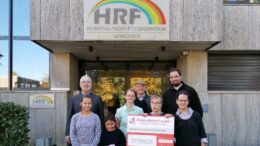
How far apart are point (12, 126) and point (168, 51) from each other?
14.6 ft

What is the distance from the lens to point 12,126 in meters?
7.48

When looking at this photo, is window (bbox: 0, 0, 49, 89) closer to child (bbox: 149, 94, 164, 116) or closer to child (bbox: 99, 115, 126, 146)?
child (bbox: 99, 115, 126, 146)

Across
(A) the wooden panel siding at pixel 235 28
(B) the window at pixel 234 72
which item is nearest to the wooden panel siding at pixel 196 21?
(A) the wooden panel siding at pixel 235 28

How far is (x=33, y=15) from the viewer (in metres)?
7.88

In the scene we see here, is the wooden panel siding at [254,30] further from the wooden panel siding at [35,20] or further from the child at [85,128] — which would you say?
the child at [85,128]

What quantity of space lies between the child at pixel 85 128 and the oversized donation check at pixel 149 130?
0.47 meters

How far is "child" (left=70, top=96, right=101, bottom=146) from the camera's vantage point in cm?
497

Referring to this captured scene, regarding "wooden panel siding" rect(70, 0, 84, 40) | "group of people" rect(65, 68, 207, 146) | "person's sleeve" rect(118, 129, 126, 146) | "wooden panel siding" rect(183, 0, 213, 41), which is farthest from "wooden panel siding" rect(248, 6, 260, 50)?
"person's sleeve" rect(118, 129, 126, 146)

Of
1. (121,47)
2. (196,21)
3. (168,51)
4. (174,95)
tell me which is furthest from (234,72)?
(174,95)

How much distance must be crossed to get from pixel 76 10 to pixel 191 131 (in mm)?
4365

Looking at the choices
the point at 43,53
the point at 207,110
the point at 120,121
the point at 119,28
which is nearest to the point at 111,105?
the point at 43,53

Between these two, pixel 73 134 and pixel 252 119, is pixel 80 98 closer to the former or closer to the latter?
pixel 73 134

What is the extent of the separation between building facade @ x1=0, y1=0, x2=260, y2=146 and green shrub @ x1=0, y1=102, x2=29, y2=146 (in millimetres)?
1597

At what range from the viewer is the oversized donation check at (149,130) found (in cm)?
470
